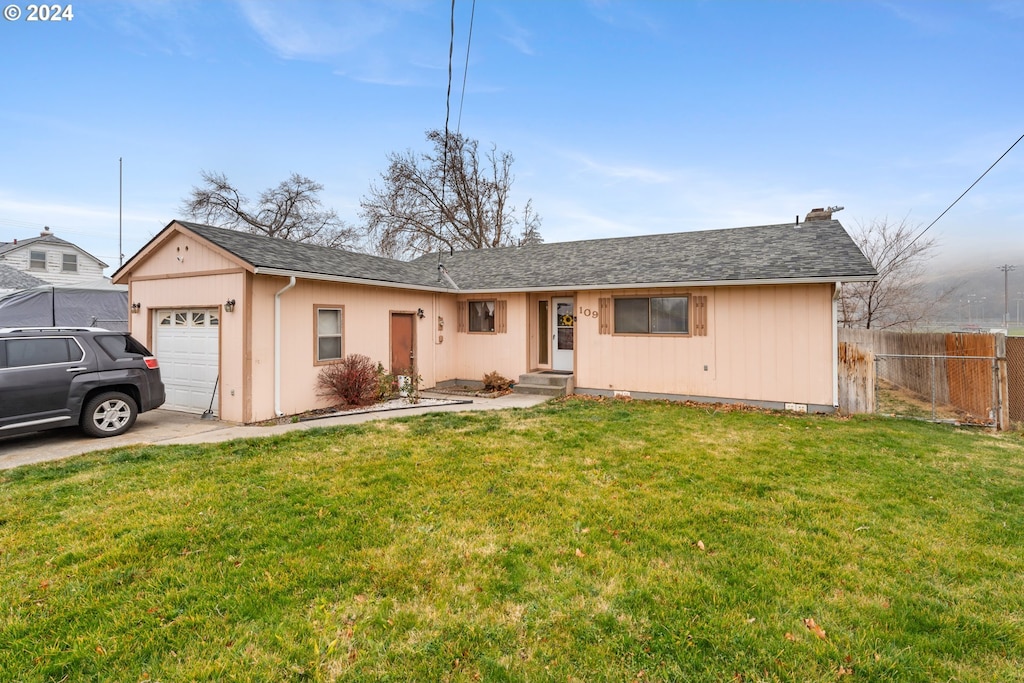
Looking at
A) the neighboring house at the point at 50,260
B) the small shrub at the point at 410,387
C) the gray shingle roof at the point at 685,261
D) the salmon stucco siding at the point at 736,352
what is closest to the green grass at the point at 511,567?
the salmon stucco siding at the point at 736,352

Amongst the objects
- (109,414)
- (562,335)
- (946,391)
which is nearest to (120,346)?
(109,414)

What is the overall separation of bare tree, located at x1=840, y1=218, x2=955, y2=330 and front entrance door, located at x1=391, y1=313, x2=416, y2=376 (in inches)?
683

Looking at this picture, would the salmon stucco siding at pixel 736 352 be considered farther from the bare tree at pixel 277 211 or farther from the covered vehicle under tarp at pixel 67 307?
the bare tree at pixel 277 211

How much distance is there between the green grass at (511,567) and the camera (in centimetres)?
230

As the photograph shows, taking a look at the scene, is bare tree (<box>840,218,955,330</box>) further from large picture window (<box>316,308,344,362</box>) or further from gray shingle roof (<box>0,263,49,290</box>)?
gray shingle roof (<box>0,263,49,290</box>)

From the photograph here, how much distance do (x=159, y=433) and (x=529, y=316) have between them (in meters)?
8.14

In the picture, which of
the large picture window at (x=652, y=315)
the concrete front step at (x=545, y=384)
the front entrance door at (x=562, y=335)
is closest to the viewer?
the large picture window at (x=652, y=315)

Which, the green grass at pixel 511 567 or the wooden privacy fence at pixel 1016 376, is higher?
the wooden privacy fence at pixel 1016 376

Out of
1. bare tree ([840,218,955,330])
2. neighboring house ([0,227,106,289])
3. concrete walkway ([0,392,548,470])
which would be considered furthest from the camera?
neighboring house ([0,227,106,289])

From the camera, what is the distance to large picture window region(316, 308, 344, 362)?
369 inches

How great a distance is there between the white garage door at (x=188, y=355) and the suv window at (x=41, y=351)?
197 cm

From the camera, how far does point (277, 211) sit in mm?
28578

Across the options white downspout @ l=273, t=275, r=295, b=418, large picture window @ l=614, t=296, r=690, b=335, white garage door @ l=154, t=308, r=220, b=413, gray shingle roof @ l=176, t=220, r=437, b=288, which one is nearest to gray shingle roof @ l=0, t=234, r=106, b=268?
white garage door @ l=154, t=308, r=220, b=413

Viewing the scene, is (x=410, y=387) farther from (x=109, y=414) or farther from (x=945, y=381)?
(x=945, y=381)
